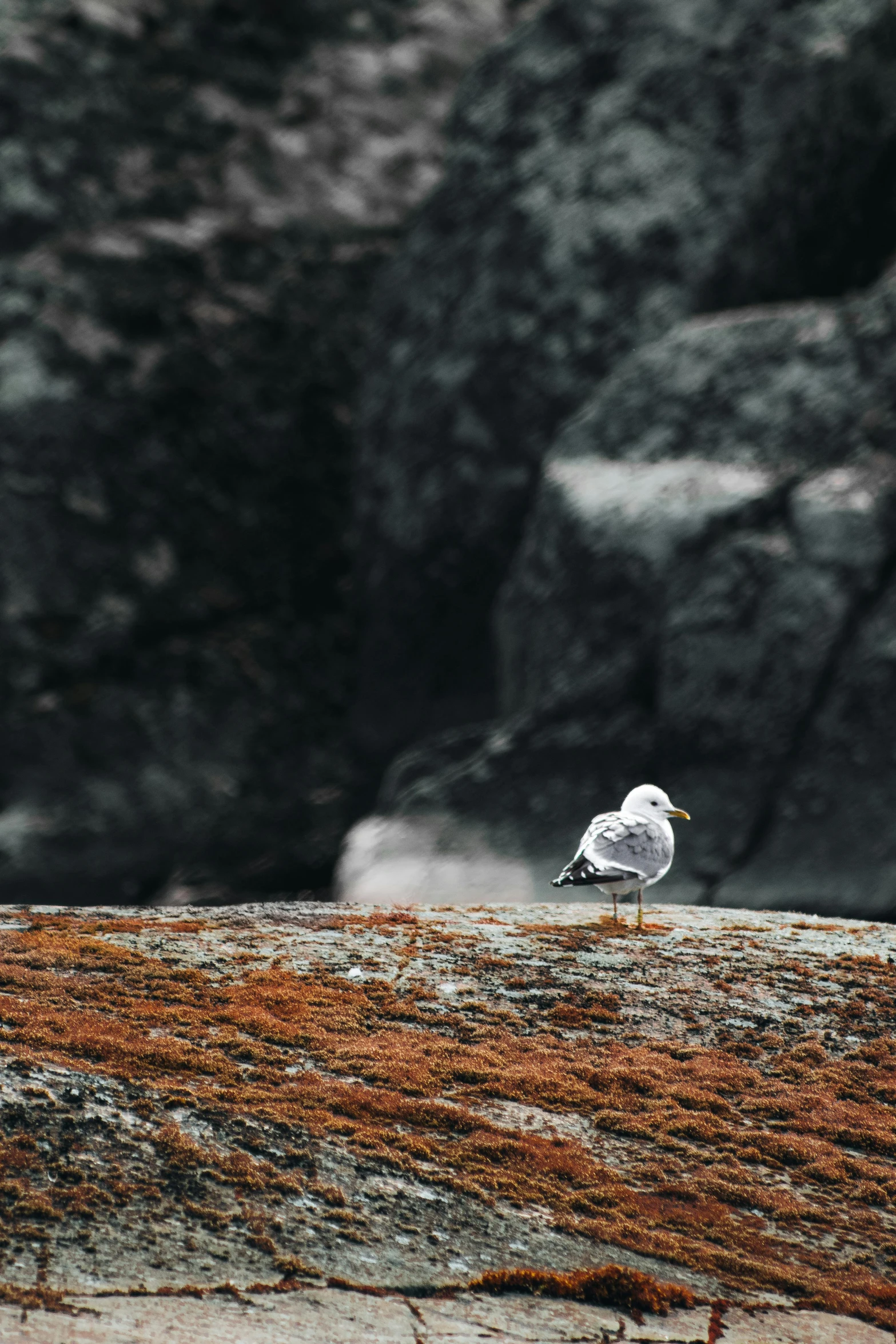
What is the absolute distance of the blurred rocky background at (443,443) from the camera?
21.8 m

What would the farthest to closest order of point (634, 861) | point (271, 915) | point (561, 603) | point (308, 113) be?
point (308, 113), point (561, 603), point (271, 915), point (634, 861)

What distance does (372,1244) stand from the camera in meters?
6.76

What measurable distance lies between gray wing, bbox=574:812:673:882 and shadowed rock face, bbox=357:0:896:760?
1522cm

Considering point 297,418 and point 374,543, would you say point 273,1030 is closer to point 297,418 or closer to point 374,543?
point 374,543

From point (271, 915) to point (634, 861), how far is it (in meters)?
4.16

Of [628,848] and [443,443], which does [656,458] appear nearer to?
[443,443]

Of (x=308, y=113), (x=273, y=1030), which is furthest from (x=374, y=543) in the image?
(x=273, y=1030)

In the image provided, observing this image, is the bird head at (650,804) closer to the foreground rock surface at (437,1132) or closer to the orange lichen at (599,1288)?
the foreground rock surface at (437,1132)

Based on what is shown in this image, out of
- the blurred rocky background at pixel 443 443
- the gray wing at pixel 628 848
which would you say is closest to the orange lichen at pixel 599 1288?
the gray wing at pixel 628 848

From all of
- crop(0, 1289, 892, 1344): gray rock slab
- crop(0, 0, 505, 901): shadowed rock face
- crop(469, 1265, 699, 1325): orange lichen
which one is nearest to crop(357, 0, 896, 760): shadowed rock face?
crop(0, 0, 505, 901): shadowed rock face

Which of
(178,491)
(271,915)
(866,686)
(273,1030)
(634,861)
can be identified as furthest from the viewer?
(178,491)

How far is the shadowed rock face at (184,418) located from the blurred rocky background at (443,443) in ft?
0.30

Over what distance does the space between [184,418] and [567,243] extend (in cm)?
1009

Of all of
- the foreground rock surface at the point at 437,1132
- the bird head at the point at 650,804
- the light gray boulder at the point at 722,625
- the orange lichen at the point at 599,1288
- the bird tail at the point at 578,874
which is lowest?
the orange lichen at the point at 599,1288
